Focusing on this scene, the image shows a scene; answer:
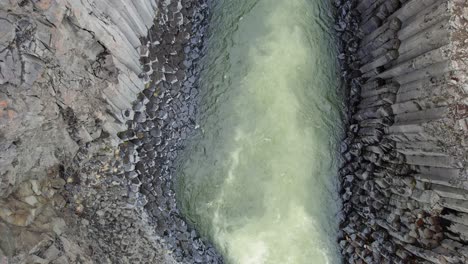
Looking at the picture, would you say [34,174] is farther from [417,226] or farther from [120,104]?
[417,226]

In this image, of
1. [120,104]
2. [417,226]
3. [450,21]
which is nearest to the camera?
[450,21]

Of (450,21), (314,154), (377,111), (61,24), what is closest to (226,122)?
(314,154)

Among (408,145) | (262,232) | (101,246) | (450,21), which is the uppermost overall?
(450,21)

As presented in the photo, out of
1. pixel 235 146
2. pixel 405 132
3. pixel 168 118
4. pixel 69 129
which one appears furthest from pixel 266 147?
pixel 69 129

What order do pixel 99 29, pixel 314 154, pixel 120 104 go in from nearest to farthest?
pixel 99 29, pixel 120 104, pixel 314 154

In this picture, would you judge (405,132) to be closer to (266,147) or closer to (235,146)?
(266,147)

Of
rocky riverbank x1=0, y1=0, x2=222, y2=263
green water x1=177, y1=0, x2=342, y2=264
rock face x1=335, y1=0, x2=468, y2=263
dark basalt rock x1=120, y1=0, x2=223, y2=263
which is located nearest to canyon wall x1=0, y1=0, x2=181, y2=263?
rocky riverbank x1=0, y1=0, x2=222, y2=263

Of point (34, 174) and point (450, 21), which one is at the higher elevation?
point (450, 21)
